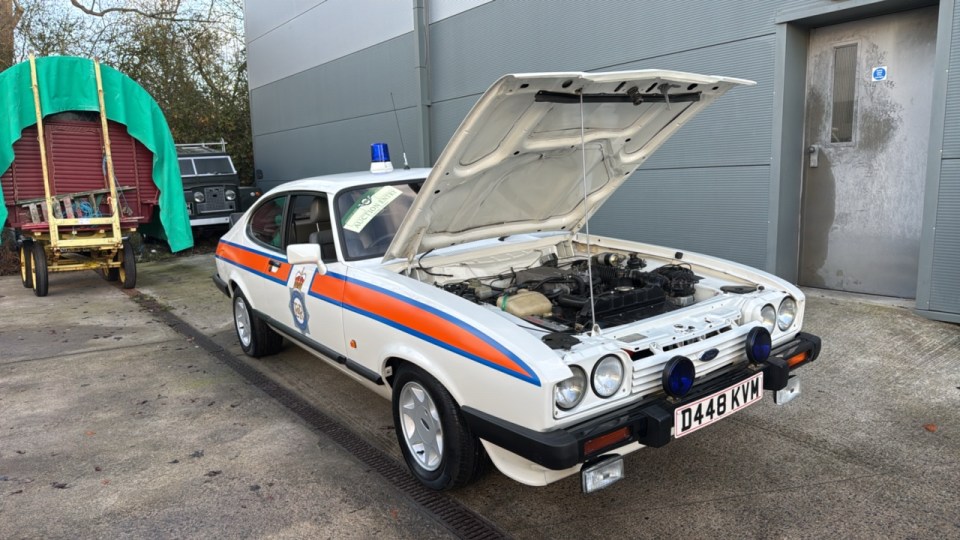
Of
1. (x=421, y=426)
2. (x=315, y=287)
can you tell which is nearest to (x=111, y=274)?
(x=315, y=287)

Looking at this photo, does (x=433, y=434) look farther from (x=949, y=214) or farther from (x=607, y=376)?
(x=949, y=214)

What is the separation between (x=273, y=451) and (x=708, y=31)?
218 inches

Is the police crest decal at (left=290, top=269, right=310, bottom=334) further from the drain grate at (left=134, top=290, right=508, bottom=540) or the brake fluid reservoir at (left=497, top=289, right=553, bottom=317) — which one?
the brake fluid reservoir at (left=497, top=289, right=553, bottom=317)

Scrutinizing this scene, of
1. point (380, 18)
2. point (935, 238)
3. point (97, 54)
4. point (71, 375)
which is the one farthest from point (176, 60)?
point (935, 238)

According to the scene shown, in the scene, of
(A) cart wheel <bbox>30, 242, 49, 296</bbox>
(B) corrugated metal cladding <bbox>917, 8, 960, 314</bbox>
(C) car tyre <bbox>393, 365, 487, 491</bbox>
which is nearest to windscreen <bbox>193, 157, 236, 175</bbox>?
(A) cart wheel <bbox>30, 242, 49, 296</bbox>

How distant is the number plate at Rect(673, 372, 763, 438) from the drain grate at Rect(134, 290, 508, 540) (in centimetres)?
91

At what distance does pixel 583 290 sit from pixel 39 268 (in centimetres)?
797

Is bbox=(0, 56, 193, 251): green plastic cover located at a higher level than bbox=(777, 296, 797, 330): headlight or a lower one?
higher

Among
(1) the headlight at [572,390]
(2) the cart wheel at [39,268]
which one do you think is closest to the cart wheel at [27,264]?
(2) the cart wheel at [39,268]

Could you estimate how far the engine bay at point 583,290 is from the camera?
3.19 meters

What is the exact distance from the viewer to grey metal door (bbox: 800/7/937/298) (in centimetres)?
555

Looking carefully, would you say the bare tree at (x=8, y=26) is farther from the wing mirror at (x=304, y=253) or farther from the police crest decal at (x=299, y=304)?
the wing mirror at (x=304, y=253)

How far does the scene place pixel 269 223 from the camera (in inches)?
193

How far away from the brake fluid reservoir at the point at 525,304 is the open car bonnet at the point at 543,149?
0.58 m
